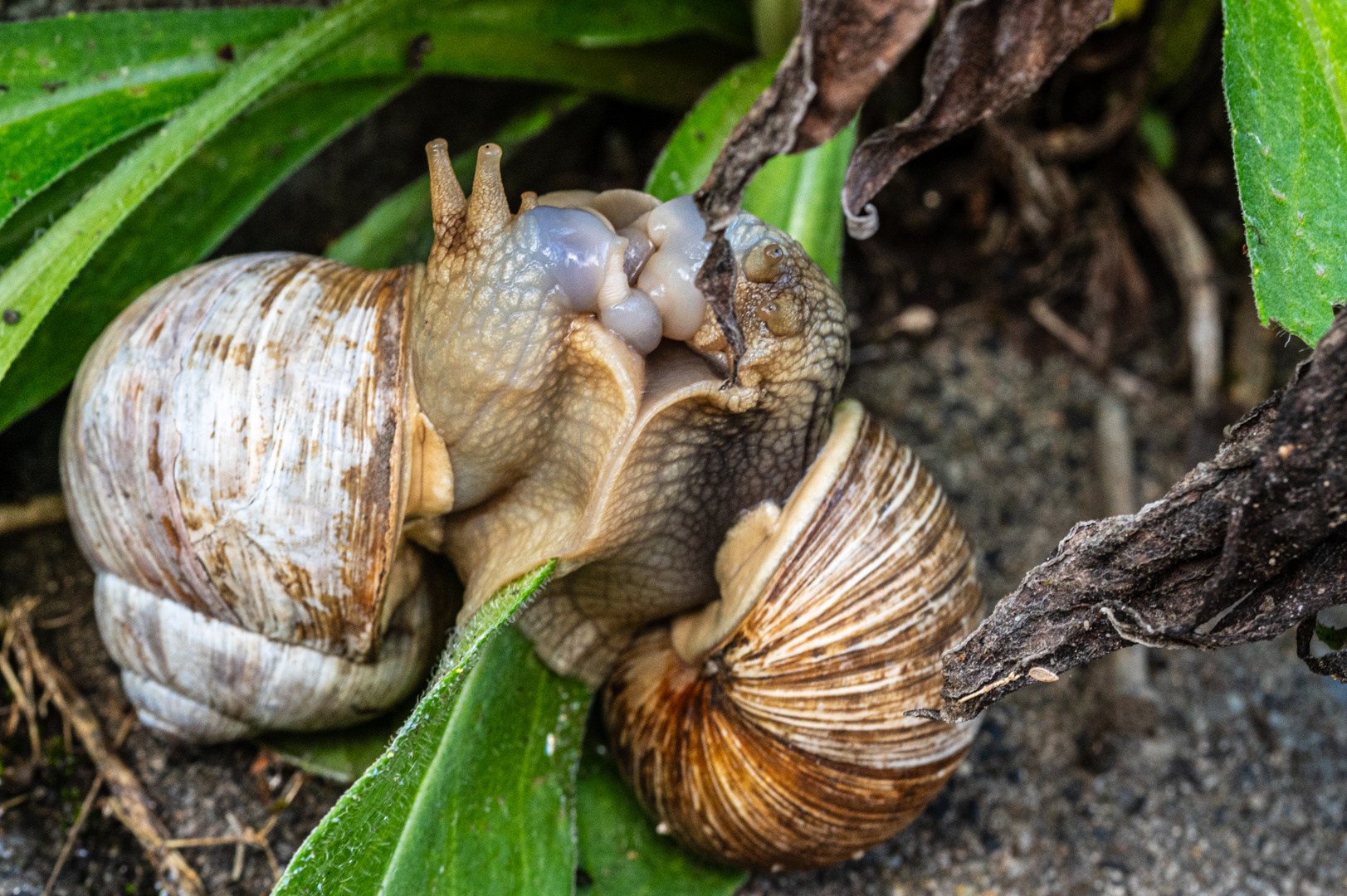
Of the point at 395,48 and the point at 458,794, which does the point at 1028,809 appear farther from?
the point at 395,48

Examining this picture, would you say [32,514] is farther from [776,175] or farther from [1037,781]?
[1037,781]

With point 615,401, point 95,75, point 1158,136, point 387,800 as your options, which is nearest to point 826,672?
point 615,401

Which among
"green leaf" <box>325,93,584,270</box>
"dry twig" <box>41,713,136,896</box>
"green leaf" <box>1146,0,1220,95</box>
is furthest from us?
"green leaf" <box>1146,0,1220,95</box>

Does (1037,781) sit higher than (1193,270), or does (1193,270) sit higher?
(1193,270)

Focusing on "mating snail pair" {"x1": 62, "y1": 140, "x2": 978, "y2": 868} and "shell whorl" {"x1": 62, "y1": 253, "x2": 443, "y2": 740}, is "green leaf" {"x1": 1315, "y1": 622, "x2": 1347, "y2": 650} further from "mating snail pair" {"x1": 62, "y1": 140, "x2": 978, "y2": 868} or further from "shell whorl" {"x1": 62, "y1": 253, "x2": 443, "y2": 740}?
"shell whorl" {"x1": 62, "y1": 253, "x2": 443, "y2": 740}

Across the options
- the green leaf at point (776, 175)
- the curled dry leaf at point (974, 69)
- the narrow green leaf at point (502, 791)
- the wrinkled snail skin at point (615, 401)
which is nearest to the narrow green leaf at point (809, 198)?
the green leaf at point (776, 175)

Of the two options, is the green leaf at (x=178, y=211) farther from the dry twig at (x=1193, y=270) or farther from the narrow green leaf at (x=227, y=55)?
the dry twig at (x=1193, y=270)

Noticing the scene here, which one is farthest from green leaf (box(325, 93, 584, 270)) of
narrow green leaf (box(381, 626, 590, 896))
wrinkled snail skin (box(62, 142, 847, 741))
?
narrow green leaf (box(381, 626, 590, 896))
